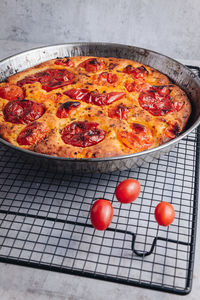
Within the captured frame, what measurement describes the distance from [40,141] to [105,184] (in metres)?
0.55

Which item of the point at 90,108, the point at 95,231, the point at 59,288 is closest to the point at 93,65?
the point at 90,108

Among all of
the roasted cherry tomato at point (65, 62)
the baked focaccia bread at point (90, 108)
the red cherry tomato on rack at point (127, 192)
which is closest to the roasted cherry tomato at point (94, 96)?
the baked focaccia bread at point (90, 108)

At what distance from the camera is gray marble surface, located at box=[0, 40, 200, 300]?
1.65 meters

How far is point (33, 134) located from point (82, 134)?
33cm

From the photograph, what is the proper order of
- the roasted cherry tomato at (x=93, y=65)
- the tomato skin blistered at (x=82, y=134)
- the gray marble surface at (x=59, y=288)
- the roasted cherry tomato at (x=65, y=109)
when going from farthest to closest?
the roasted cherry tomato at (x=93, y=65) < the roasted cherry tomato at (x=65, y=109) < the tomato skin blistered at (x=82, y=134) < the gray marble surface at (x=59, y=288)

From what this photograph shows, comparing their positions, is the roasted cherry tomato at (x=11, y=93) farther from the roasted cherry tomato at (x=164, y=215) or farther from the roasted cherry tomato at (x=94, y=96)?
the roasted cherry tomato at (x=164, y=215)

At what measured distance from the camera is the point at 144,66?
2.91m

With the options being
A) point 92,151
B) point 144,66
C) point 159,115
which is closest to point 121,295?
point 92,151

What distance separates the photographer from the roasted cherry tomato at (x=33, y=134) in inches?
83.3

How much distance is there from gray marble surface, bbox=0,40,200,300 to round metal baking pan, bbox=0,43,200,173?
63 centimetres

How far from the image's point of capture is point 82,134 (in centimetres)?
213

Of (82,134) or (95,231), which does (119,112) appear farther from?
(95,231)

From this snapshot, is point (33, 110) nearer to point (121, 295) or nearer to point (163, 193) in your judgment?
point (163, 193)

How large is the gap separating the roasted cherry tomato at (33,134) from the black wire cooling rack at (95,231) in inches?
6.2
